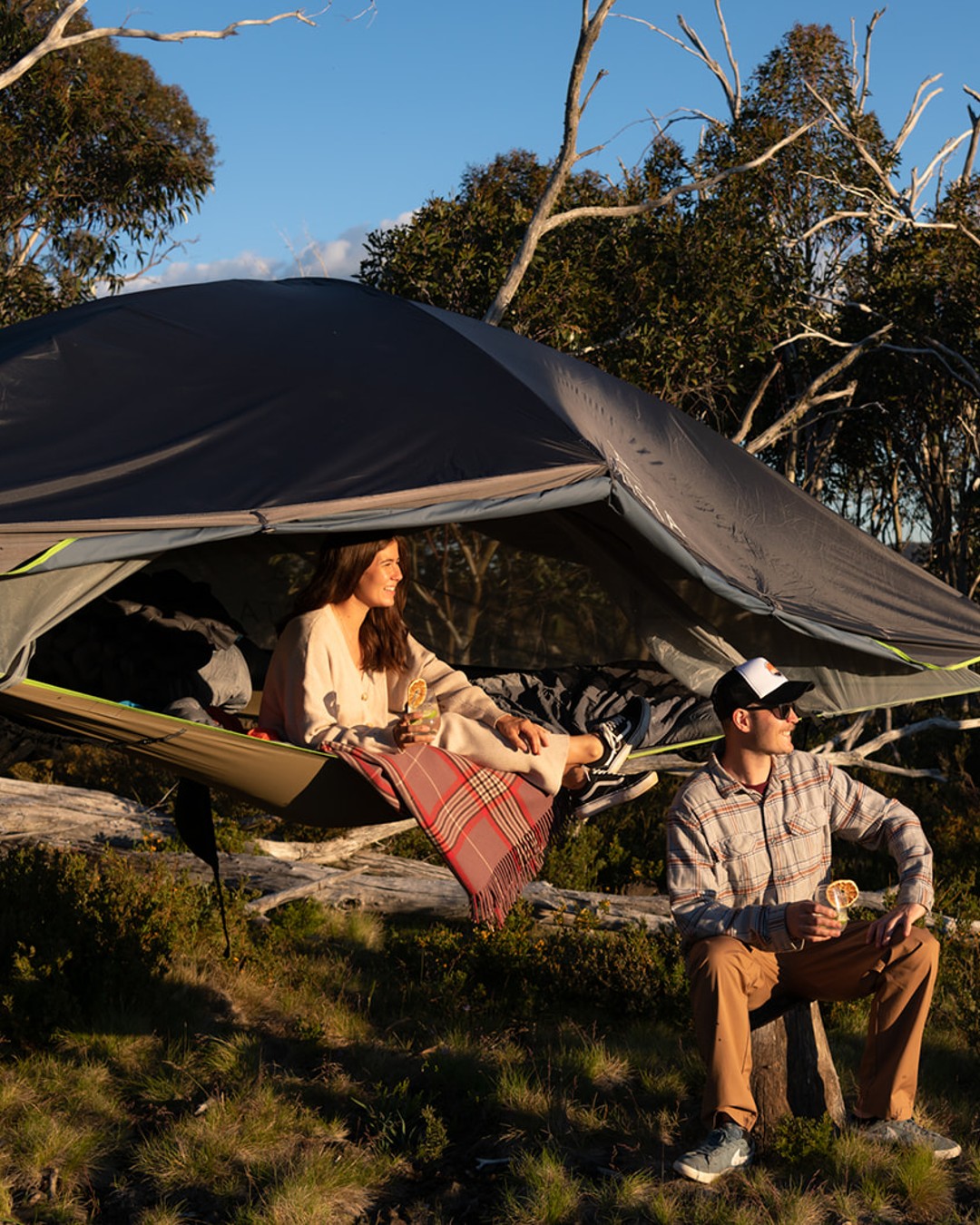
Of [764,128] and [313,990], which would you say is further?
[764,128]

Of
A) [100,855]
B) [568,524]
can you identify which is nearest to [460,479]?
[568,524]

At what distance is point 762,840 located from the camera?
331 centimetres

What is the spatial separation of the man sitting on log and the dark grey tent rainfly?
2.31 feet

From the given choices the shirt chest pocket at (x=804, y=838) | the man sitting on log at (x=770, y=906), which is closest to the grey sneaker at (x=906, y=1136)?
the man sitting on log at (x=770, y=906)

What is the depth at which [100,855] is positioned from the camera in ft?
19.6

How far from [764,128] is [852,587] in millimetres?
6013

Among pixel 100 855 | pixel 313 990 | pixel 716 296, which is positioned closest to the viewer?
pixel 313 990

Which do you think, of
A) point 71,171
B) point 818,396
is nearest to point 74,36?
point 71,171

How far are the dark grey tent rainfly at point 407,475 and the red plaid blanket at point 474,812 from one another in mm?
626

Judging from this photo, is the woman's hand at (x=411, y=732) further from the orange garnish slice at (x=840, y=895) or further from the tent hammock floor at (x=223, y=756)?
the orange garnish slice at (x=840, y=895)

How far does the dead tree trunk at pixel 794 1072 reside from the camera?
3588mm

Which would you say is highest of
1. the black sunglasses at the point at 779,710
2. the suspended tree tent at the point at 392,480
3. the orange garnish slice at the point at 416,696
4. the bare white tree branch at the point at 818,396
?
the bare white tree branch at the point at 818,396

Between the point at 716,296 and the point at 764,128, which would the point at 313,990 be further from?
the point at 764,128

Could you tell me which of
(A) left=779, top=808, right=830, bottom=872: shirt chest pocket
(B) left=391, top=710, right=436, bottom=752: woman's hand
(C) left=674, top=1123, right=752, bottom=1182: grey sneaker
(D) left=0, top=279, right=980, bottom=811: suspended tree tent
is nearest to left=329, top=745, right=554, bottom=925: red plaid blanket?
(B) left=391, top=710, right=436, bottom=752: woman's hand
